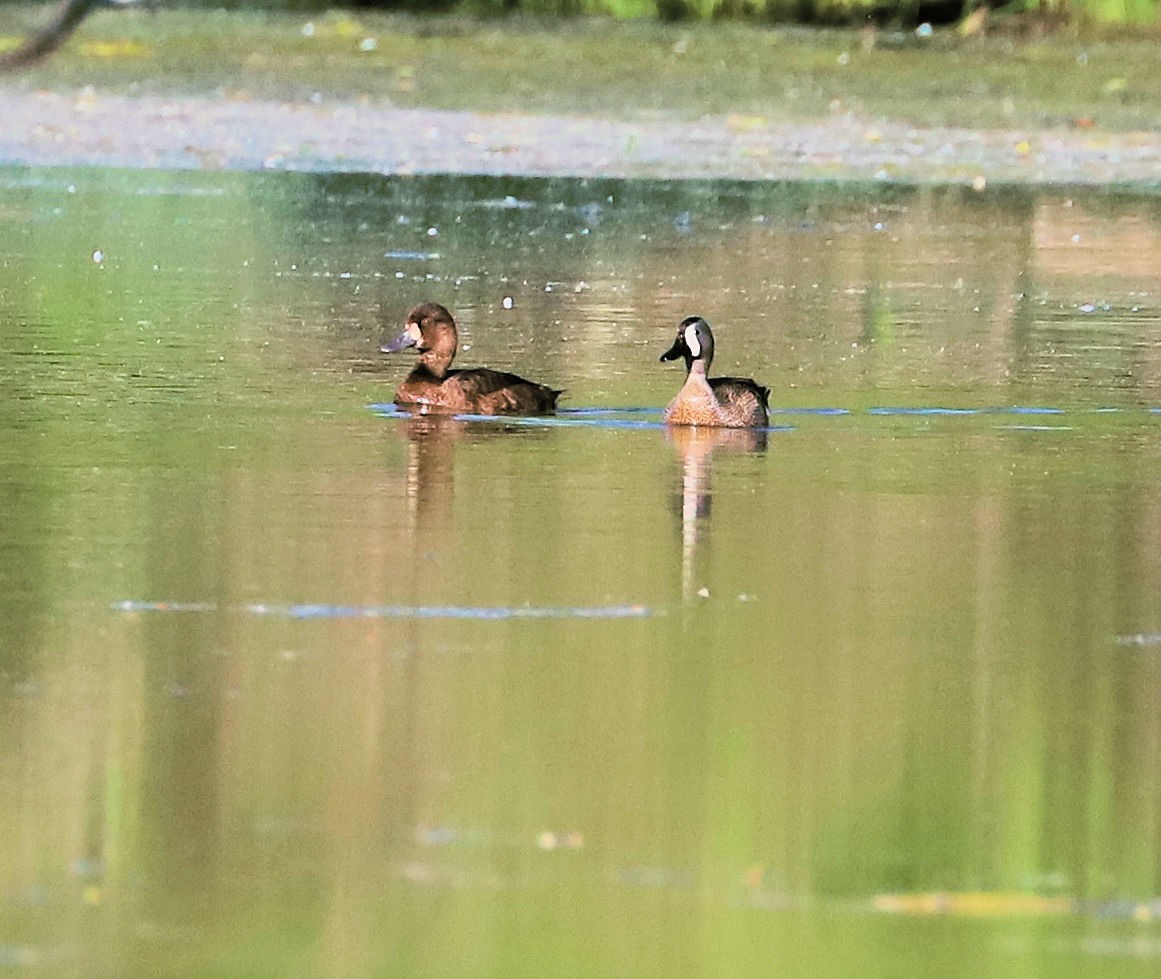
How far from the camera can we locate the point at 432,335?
41.5ft

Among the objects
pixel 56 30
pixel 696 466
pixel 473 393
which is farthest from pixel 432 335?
pixel 56 30

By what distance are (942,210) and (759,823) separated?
1550cm

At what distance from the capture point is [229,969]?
4.87 metres

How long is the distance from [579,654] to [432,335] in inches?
222

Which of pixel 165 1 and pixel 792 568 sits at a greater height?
pixel 165 1

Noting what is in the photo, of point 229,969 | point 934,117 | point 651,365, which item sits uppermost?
point 934,117

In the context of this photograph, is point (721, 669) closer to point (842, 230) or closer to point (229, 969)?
point (229, 969)

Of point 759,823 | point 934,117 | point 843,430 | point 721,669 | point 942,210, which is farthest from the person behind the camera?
point 934,117

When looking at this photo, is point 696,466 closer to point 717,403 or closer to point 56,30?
point 717,403

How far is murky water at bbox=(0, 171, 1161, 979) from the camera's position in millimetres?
5238

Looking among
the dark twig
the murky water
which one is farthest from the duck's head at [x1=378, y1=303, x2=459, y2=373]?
the dark twig

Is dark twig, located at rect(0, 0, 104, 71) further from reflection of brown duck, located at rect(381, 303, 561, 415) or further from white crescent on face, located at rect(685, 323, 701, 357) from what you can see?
white crescent on face, located at rect(685, 323, 701, 357)

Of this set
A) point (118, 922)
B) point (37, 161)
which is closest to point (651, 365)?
point (118, 922)

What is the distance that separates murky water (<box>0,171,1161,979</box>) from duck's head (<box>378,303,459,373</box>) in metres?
0.21
